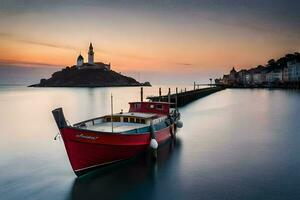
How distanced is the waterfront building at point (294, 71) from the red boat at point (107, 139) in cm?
15970

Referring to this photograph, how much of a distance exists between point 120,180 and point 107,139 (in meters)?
2.47

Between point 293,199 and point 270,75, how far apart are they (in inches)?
7914

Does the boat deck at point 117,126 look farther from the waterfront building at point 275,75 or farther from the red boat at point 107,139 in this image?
the waterfront building at point 275,75

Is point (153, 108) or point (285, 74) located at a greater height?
point (285, 74)

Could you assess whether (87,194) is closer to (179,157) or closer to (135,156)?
(135,156)

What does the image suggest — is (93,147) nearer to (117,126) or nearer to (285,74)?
(117,126)

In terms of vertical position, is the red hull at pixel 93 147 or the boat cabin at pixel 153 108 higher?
the boat cabin at pixel 153 108

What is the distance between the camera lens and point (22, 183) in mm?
16594

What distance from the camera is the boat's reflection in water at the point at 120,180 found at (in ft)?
48.7

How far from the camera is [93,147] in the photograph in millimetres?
16641

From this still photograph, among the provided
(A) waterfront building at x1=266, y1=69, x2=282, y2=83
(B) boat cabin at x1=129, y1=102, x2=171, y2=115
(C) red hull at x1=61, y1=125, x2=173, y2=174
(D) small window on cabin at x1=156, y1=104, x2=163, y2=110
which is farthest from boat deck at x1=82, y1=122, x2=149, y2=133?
(A) waterfront building at x1=266, y1=69, x2=282, y2=83

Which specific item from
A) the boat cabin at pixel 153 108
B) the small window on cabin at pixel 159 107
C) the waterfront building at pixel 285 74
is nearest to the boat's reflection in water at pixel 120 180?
the boat cabin at pixel 153 108

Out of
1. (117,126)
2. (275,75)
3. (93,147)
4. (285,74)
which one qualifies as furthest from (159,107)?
(275,75)

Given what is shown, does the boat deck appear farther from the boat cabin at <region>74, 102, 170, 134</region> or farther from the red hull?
the red hull
